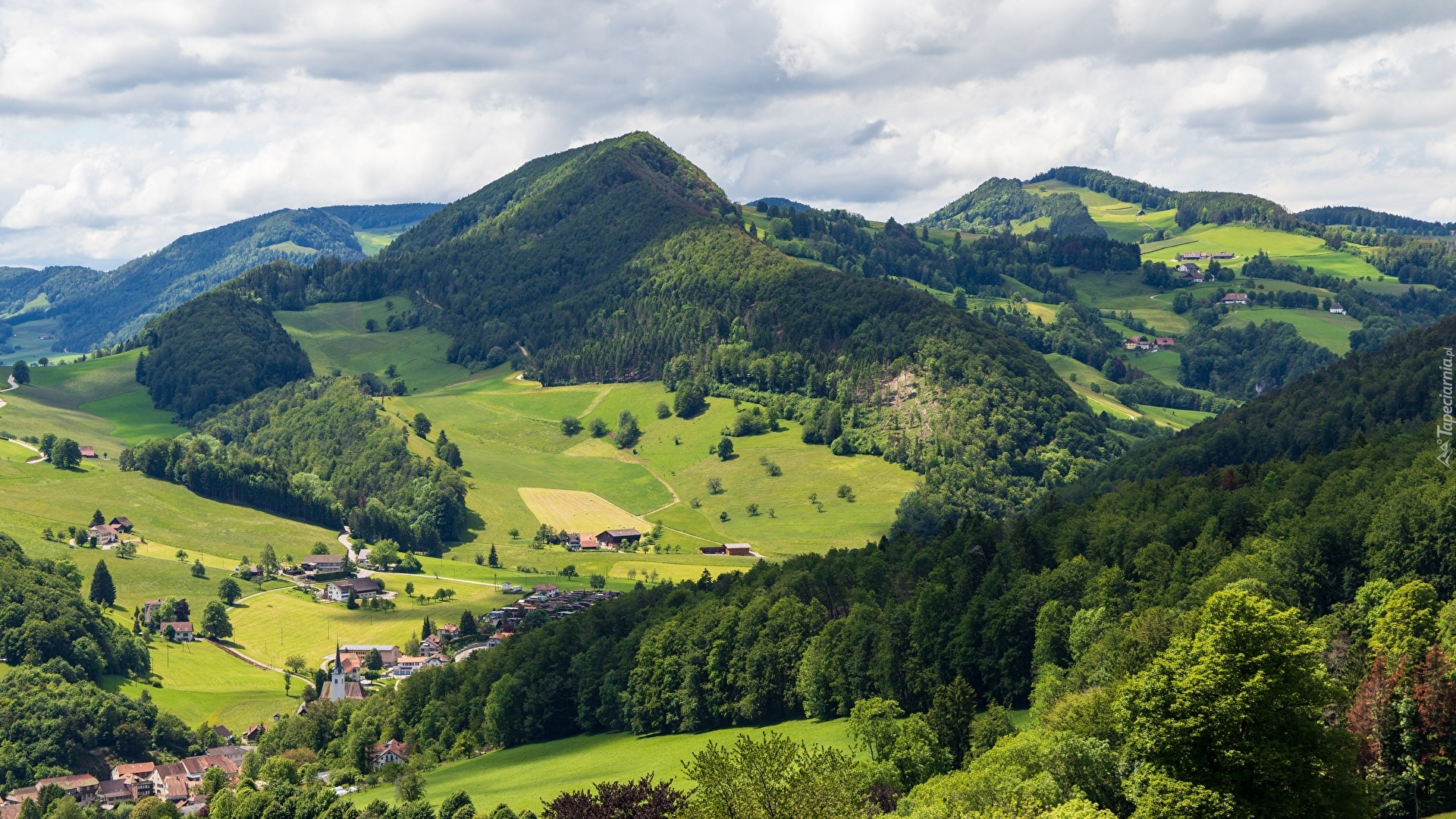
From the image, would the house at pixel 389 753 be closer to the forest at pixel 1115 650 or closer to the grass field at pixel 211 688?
the forest at pixel 1115 650

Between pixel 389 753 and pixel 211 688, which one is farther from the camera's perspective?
pixel 211 688

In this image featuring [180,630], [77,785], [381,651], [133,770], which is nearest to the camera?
[77,785]

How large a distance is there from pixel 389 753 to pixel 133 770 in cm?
3215

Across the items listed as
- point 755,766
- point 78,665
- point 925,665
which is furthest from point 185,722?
point 755,766

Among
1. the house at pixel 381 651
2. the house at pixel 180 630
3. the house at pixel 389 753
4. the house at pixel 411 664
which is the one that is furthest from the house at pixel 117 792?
the house at pixel 180 630

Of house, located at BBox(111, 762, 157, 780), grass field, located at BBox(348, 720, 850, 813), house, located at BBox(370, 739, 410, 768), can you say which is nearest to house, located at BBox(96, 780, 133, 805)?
house, located at BBox(111, 762, 157, 780)

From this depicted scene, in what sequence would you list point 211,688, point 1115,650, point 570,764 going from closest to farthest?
point 1115,650
point 570,764
point 211,688

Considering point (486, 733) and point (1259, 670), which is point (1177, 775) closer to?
point (1259, 670)

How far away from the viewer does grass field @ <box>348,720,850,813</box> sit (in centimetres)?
10350

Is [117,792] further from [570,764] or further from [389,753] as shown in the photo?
[570,764]

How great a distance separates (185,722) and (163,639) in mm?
30661

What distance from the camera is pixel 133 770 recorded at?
490 ft

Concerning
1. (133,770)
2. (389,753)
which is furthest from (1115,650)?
(133,770)

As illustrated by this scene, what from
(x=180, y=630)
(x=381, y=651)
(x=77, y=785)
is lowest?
(x=77, y=785)
